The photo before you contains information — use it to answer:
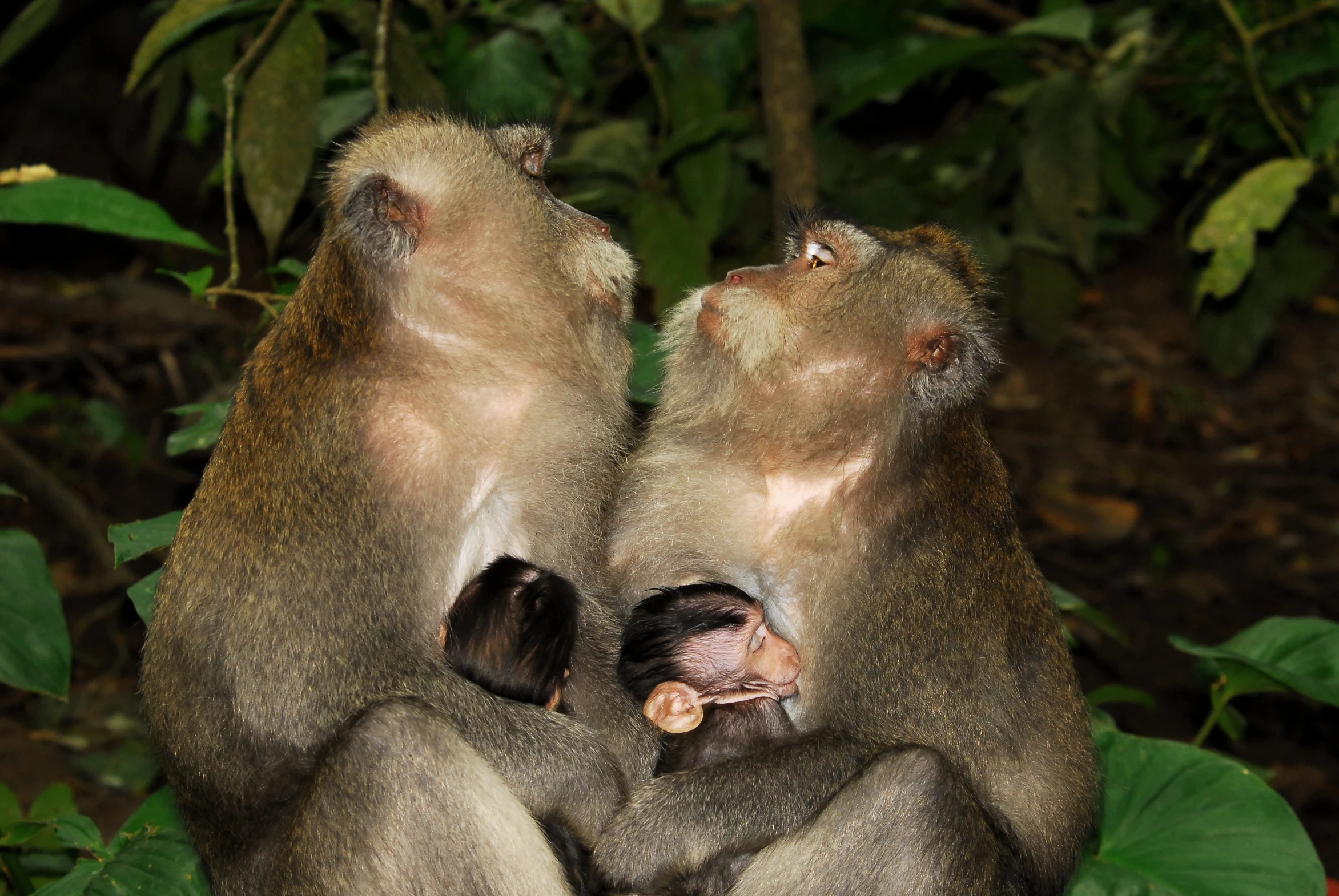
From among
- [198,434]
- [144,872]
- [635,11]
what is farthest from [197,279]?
[635,11]

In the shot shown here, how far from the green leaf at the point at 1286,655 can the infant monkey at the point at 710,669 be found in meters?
1.18

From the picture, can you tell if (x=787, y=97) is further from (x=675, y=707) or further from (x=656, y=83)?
(x=675, y=707)

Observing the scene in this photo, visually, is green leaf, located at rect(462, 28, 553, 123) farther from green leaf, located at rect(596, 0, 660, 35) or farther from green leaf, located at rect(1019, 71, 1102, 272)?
green leaf, located at rect(1019, 71, 1102, 272)

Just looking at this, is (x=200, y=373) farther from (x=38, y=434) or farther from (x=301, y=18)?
(x=301, y=18)

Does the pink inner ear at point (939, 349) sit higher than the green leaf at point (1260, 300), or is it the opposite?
the pink inner ear at point (939, 349)

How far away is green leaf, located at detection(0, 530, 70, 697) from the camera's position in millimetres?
3035

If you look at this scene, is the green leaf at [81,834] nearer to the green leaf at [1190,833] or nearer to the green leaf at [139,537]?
the green leaf at [139,537]

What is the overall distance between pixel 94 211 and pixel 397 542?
114 centimetres

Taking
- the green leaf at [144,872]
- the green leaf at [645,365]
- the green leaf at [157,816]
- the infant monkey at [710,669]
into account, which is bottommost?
the green leaf at [157,816]

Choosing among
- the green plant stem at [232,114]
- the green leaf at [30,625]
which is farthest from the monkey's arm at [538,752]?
the green plant stem at [232,114]

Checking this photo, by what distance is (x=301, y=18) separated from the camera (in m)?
3.78

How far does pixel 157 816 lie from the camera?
3.21 metres

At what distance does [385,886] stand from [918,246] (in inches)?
66.1

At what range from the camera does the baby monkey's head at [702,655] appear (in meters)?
2.78
